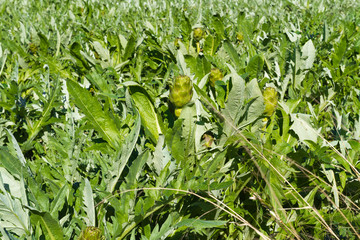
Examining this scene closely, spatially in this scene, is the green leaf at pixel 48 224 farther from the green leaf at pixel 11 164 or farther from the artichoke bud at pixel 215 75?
the artichoke bud at pixel 215 75

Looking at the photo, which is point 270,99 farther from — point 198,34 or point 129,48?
point 198,34

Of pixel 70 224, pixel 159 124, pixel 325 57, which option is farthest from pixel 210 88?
pixel 325 57

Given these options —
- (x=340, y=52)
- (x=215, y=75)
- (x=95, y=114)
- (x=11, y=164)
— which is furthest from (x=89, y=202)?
(x=340, y=52)

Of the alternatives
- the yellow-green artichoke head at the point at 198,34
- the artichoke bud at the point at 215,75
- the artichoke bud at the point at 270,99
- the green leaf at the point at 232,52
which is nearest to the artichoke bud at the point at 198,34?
the yellow-green artichoke head at the point at 198,34

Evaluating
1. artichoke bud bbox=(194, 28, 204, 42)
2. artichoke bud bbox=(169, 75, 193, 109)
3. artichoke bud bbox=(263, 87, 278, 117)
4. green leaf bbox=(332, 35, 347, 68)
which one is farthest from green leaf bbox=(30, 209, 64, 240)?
artichoke bud bbox=(194, 28, 204, 42)

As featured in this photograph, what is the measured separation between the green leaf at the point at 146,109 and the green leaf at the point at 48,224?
589 millimetres

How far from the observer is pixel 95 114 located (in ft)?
4.75

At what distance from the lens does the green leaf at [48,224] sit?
39.1 inches

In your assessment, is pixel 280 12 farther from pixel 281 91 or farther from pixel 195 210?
pixel 195 210

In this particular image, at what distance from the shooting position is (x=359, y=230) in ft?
4.70

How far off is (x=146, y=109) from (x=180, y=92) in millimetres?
158

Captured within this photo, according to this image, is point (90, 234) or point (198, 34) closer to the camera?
point (90, 234)

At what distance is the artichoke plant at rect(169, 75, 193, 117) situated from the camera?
1482mm

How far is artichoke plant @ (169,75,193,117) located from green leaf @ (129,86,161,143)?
94mm
